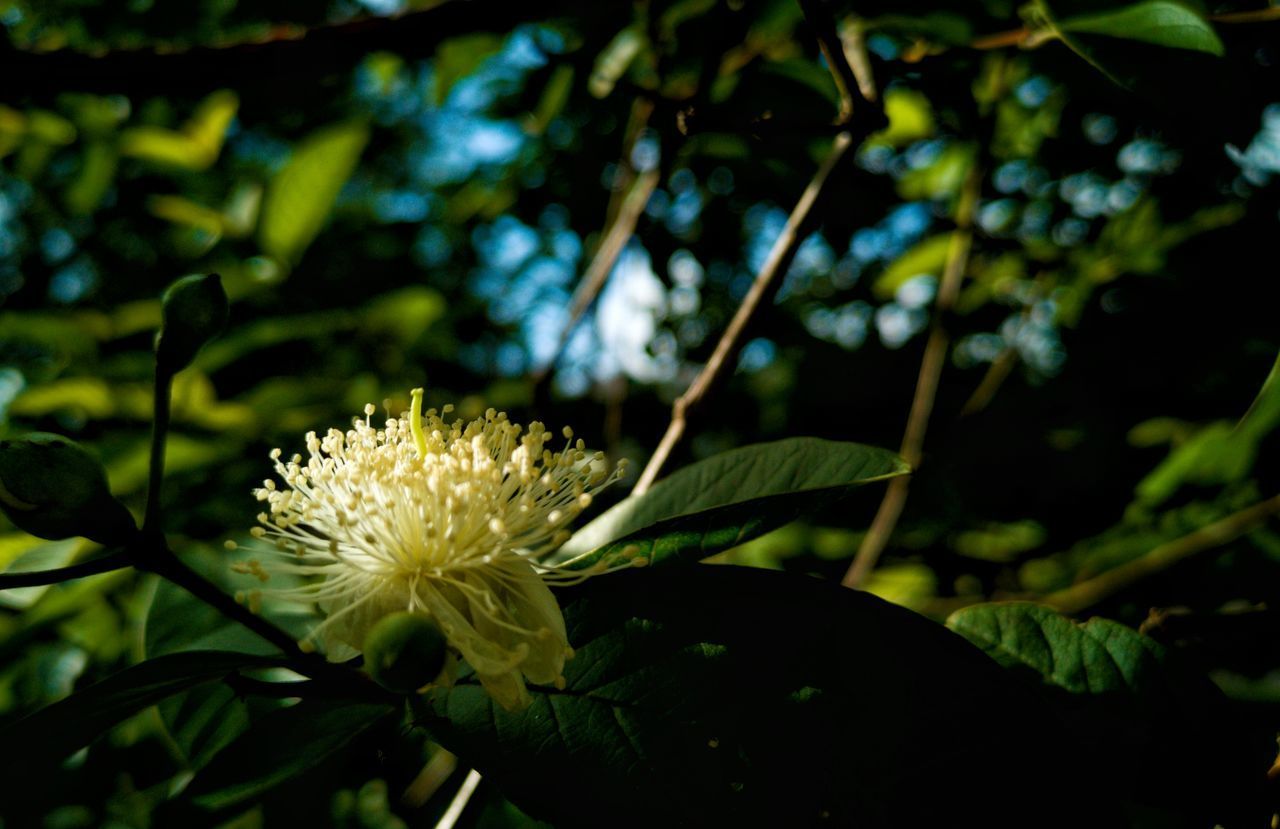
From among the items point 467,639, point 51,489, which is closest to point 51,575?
point 51,489

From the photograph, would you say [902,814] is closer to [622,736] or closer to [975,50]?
[622,736]

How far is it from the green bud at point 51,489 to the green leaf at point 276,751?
0.68ft

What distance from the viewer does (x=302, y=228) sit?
2.01 metres

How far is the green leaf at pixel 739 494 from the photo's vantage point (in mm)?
727

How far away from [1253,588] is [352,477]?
1.35 meters

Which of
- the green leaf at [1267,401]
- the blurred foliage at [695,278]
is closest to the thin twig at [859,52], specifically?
the blurred foliage at [695,278]

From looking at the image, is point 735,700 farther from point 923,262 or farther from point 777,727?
point 923,262

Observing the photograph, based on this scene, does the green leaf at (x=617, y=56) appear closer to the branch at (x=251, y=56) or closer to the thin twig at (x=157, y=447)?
Answer: the branch at (x=251, y=56)

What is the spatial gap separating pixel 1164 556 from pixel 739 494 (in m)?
1.17

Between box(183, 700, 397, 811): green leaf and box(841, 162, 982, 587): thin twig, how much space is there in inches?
39.7

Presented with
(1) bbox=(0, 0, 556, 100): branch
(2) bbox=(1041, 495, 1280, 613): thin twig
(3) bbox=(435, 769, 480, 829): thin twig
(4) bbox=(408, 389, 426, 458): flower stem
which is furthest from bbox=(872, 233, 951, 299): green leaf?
(3) bbox=(435, 769, 480, 829): thin twig

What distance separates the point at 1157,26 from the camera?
93 cm

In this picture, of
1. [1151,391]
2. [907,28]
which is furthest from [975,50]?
[1151,391]

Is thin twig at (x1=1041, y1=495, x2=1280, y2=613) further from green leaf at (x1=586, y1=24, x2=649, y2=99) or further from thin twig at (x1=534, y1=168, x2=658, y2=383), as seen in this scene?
green leaf at (x1=586, y1=24, x2=649, y2=99)
